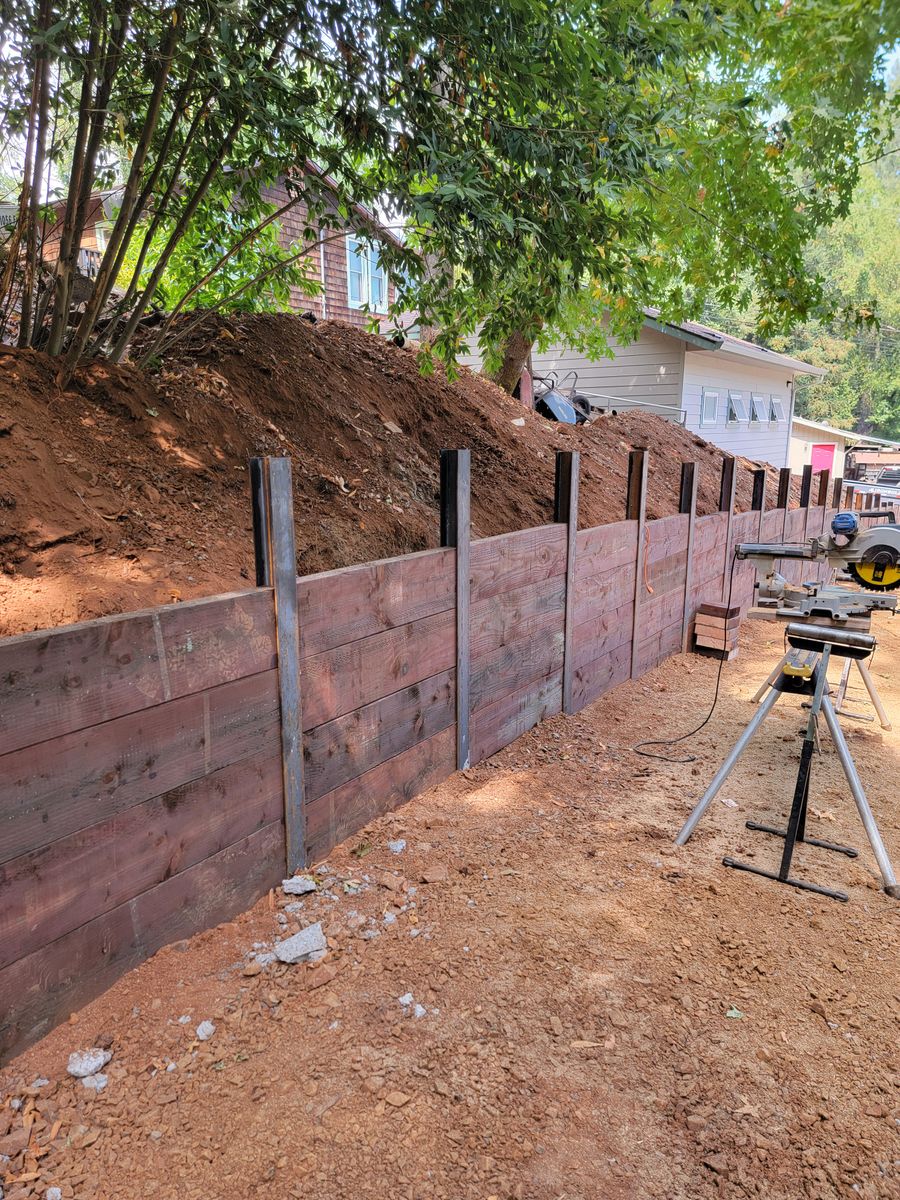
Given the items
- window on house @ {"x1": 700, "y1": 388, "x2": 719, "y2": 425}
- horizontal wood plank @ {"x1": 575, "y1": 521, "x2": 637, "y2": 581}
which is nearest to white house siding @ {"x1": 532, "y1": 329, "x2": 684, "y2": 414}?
window on house @ {"x1": 700, "y1": 388, "x2": 719, "y2": 425}

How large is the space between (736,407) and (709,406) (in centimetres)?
189

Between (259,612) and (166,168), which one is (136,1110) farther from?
(166,168)

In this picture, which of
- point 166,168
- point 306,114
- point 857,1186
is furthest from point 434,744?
point 166,168

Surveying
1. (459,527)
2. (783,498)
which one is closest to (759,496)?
(783,498)

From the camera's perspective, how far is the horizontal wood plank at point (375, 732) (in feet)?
11.7

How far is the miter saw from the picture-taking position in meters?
3.83

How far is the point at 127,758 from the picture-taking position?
8.65 feet

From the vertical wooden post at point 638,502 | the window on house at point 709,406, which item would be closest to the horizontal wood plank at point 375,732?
the vertical wooden post at point 638,502

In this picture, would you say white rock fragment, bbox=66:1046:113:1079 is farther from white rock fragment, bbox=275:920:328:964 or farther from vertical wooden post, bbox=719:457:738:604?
vertical wooden post, bbox=719:457:738:604

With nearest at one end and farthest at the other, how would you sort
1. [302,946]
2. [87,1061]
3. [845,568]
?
[87,1061], [302,946], [845,568]

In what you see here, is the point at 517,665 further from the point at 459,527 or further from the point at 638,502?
the point at 638,502

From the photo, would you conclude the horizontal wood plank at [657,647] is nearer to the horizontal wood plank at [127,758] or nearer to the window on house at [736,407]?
the horizontal wood plank at [127,758]

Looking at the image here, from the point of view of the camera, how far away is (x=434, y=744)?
14.7 feet

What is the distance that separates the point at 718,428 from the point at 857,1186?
741 inches
